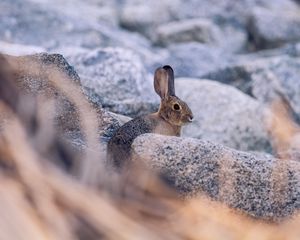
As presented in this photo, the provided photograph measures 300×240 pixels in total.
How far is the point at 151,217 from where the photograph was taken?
1818mm

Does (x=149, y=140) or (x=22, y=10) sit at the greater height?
(x=22, y=10)

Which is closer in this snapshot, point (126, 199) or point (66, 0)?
point (126, 199)

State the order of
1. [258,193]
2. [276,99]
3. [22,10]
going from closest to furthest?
[258,193]
[276,99]
[22,10]

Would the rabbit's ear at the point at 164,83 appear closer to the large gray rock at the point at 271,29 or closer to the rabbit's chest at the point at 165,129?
the rabbit's chest at the point at 165,129

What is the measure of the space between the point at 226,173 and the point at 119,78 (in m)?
3.91

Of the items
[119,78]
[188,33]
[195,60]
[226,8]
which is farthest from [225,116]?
[226,8]

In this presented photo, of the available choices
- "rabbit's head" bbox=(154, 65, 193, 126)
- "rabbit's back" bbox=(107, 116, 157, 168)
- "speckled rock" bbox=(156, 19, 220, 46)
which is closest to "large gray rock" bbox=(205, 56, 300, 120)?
"speckled rock" bbox=(156, 19, 220, 46)

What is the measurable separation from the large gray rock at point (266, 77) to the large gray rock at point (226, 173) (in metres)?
6.31

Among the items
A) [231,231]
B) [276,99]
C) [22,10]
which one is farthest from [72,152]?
[22,10]

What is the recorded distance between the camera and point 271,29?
15086 millimetres

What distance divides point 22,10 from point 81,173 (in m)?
10.8

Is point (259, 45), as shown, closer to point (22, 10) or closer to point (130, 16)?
point (130, 16)

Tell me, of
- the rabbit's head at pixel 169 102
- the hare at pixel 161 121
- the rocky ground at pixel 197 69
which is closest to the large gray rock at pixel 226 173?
the rocky ground at pixel 197 69

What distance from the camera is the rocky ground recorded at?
3414 millimetres
